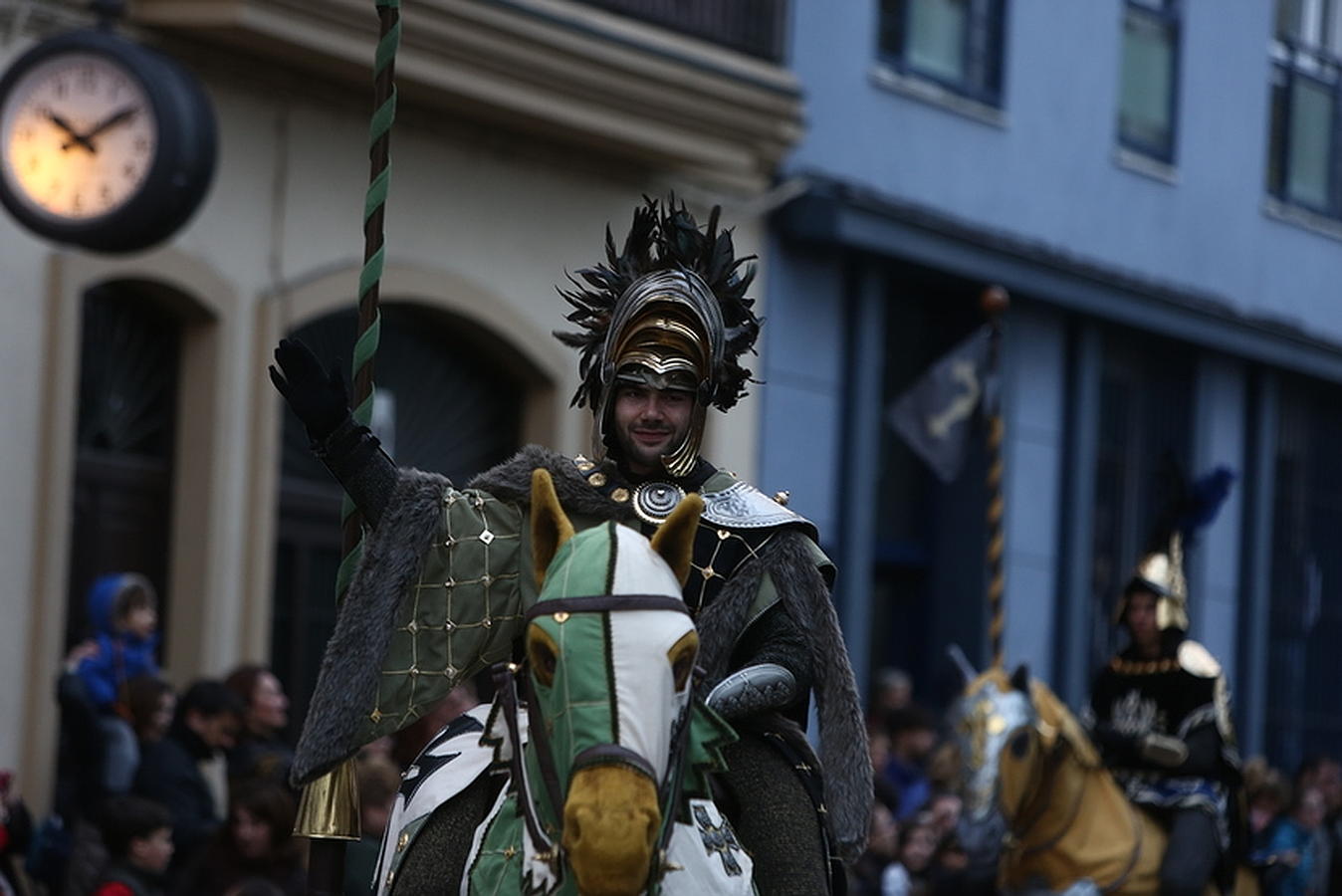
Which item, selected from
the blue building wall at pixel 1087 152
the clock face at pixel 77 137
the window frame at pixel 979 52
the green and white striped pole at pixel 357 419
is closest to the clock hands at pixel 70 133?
the clock face at pixel 77 137

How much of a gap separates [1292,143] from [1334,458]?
2892mm

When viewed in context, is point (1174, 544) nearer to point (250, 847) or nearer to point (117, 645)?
point (117, 645)

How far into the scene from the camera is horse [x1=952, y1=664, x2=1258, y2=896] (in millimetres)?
14539

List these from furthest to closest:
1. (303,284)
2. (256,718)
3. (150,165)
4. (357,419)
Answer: (303,284)
(150,165)
(256,718)
(357,419)

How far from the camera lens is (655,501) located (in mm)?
7016

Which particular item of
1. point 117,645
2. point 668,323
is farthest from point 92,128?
point 668,323

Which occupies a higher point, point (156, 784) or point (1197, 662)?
point (1197, 662)

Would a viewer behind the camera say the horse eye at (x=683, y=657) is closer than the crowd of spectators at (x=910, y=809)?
Yes

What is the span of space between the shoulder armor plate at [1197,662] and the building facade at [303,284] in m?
4.45

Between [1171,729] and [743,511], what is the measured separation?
8205 millimetres

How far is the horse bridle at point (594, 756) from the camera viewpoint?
5508 mm

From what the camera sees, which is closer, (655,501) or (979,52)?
(655,501)

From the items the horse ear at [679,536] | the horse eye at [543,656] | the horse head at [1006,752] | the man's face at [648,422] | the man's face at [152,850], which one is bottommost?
the man's face at [152,850]

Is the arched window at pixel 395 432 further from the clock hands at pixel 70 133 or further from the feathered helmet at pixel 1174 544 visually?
the feathered helmet at pixel 1174 544
